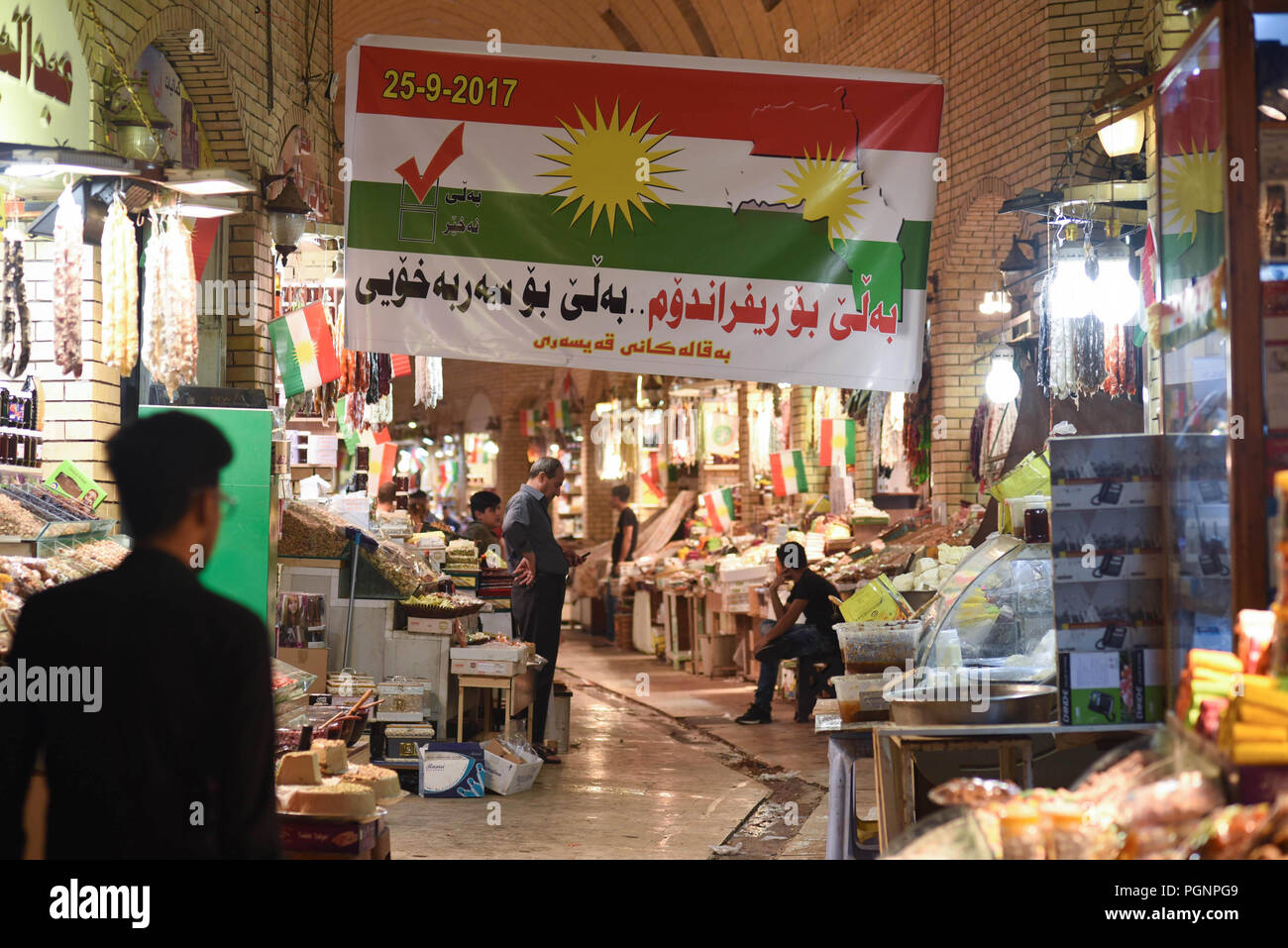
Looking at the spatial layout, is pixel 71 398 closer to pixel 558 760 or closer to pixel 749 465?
pixel 558 760

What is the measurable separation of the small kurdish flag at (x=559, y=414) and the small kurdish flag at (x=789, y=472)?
10.6 meters

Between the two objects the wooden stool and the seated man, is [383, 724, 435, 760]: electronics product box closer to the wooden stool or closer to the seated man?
the wooden stool

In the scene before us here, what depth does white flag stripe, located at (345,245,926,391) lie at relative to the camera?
517 cm

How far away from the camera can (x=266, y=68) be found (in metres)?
9.05

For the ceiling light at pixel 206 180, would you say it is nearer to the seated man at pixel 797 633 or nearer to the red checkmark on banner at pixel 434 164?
the red checkmark on banner at pixel 434 164

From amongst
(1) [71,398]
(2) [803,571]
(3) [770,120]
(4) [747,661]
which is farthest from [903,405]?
(1) [71,398]

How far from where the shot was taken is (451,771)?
7344 millimetres

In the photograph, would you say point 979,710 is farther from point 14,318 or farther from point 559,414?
point 559,414

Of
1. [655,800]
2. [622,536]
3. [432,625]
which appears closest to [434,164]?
[432,625]

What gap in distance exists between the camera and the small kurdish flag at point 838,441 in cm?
1395

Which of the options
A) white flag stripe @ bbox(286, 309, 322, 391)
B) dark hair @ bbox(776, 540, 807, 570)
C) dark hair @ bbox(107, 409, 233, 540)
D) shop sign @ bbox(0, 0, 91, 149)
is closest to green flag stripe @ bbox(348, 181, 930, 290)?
shop sign @ bbox(0, 0, 91, 149)

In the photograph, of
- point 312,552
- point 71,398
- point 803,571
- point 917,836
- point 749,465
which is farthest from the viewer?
point 749,465
